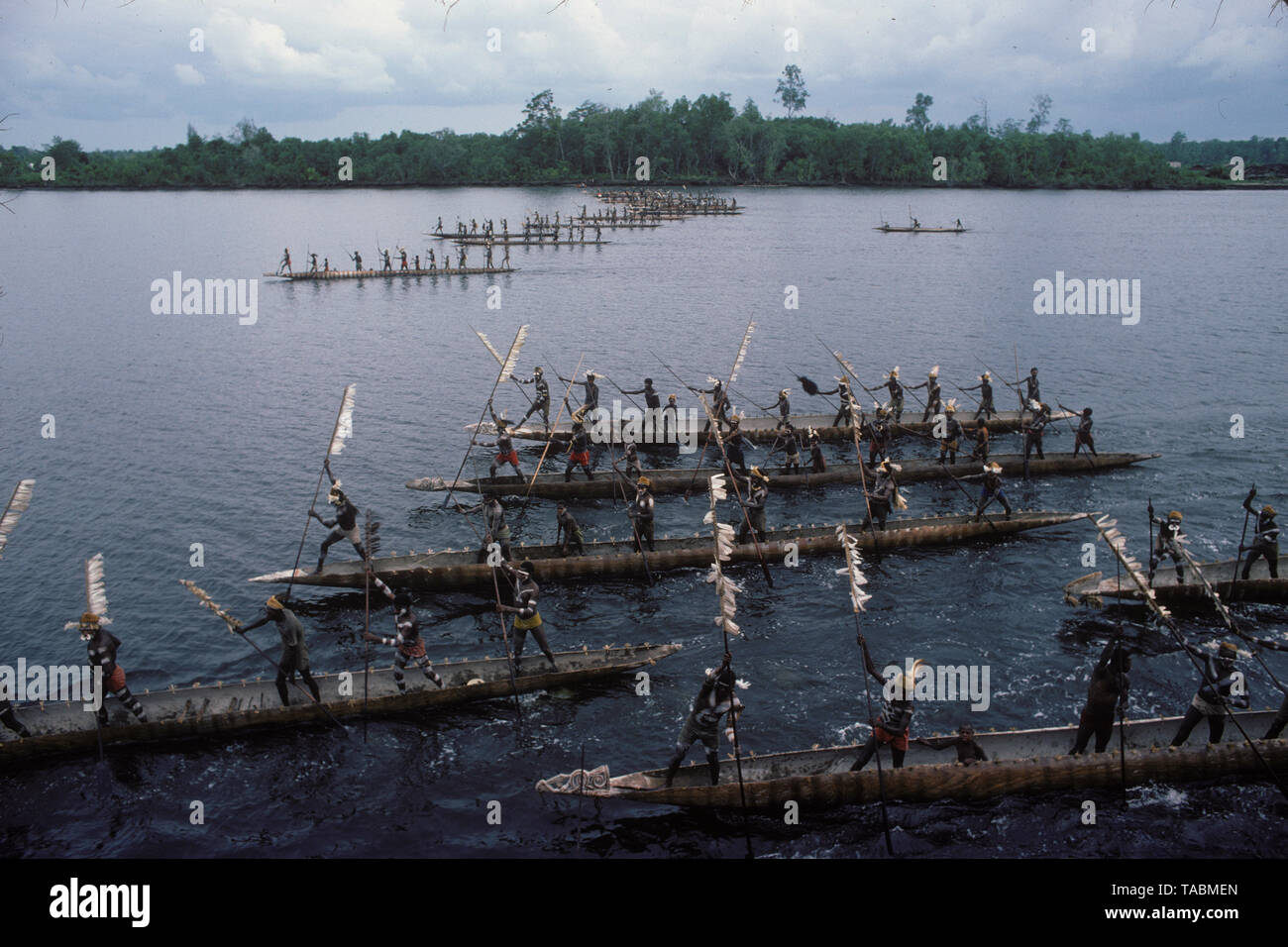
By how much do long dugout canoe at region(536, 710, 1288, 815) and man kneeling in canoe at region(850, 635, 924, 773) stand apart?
1.56 feet

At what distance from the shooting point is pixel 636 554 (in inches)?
963

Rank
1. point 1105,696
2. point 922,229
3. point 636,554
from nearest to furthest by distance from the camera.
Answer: point 1105,696, point 636,554, point 922,229

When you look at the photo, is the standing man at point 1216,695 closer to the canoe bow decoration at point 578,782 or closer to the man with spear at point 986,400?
the canoe bow decoration at point 578,782

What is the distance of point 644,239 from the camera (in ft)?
354

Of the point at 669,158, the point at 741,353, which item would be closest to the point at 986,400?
the point at 741,353

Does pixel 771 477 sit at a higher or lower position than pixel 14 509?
lower

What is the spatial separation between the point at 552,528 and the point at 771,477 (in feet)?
26.5

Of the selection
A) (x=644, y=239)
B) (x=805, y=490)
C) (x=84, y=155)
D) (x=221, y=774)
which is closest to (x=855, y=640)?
(x=805, y=490)

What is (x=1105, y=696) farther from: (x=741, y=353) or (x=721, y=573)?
(x=741, y=353)

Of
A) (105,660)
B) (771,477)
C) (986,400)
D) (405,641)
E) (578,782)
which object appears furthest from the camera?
(986,400)

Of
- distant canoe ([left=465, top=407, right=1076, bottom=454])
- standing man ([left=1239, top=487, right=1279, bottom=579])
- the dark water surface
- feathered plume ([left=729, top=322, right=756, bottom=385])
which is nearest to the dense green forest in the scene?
the dark water surface

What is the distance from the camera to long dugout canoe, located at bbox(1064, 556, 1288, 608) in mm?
21734

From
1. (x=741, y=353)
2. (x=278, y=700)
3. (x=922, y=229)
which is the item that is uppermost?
(x=922, y=229)
